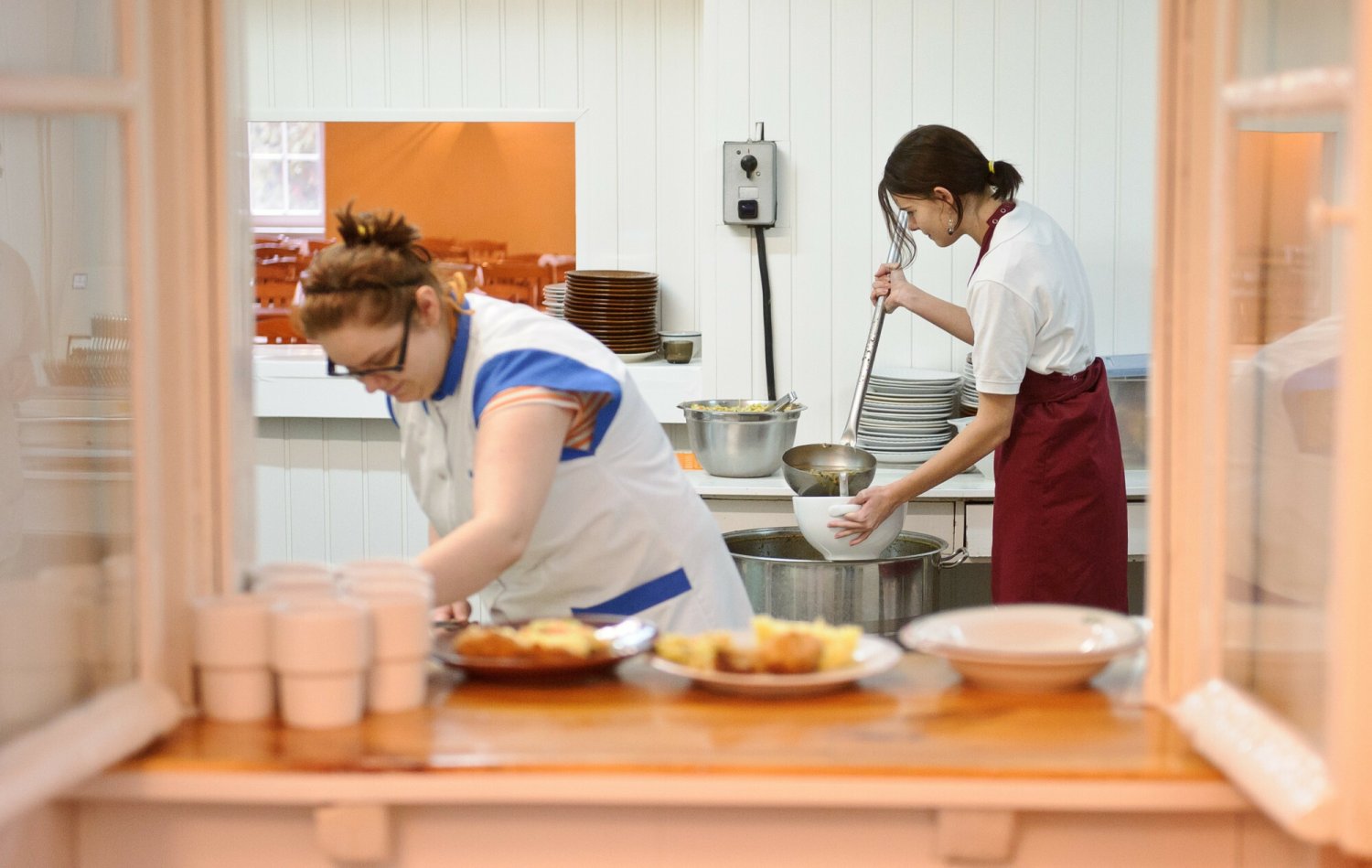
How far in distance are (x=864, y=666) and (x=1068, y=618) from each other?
0.26 m

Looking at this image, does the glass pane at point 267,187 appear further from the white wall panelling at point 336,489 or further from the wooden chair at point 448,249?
the white wall panelling at point 336,489

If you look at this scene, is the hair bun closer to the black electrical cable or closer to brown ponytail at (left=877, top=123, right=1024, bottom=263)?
brown ponytail at (left=877, top=123, right=1024, bottom=263)

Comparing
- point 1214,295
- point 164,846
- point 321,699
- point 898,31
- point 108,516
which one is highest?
point 898,31

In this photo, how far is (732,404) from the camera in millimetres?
3918

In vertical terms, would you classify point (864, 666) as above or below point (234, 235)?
below

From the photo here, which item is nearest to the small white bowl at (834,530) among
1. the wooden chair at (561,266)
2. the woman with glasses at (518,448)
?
the woman with glasses at (518,448)

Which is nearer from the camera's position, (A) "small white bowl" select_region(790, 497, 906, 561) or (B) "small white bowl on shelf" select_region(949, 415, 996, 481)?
(A) "small white bowl" select_region(790, 497, 906, 561)

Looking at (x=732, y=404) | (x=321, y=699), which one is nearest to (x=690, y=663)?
(x=321, y=699)

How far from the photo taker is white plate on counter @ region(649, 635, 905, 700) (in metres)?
1.42

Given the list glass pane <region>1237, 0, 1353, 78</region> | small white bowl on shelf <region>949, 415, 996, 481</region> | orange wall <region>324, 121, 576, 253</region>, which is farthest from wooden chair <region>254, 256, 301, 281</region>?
glass pane <region>1237, 0, 1353, 78</region>

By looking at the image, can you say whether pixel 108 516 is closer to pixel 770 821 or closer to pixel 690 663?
pixel 690 663

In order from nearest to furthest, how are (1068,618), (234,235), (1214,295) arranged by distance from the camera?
(1214,295) → (234,235) → (1068,618)

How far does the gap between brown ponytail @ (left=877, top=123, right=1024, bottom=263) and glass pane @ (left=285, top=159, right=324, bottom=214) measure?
9.29 ft

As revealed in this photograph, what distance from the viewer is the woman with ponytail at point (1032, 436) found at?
2.98 m
